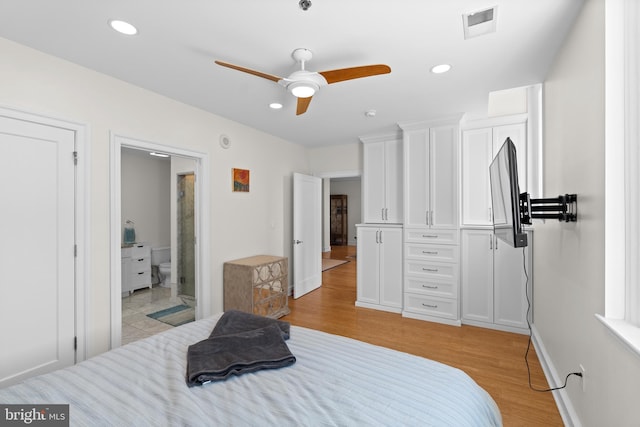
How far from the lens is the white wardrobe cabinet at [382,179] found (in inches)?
157

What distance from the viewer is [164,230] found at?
5.47 metres

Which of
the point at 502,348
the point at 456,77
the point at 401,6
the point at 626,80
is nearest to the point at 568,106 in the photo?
the point at 626,80

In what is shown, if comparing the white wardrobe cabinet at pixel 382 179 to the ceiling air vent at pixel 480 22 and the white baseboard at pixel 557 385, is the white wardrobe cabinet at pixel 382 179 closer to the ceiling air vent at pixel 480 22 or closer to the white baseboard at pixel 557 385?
the white baseboard at pixel 557 385

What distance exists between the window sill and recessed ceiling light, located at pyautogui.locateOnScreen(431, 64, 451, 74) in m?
1.92

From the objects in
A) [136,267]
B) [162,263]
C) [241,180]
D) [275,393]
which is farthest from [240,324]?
[162,263]

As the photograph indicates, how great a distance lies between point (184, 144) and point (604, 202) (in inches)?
132

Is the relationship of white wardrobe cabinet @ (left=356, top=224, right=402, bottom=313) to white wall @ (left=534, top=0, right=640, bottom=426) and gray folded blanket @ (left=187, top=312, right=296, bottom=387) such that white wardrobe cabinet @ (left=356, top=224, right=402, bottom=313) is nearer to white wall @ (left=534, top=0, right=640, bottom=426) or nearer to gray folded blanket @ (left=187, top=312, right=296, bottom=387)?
white wall @ (left=534, top=0, right=640, bottom=426)

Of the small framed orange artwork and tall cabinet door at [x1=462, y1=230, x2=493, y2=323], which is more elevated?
the small framed orange artwork

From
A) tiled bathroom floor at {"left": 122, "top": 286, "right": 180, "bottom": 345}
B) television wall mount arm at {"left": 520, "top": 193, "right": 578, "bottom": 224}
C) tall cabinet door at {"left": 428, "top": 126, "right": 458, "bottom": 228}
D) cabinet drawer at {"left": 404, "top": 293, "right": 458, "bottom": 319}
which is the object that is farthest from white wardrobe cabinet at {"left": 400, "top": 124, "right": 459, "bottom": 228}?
tiled bathroom floor at {"left": 122, "top": 286, "right": 180, "bottom": 345}

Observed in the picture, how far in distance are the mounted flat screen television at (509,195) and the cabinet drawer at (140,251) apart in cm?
505

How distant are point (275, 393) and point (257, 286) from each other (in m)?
2.27

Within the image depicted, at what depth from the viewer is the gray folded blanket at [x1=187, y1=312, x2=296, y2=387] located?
4.15 feet

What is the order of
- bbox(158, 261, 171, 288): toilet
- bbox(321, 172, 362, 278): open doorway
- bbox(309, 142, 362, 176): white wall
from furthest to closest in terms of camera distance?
bbox(321, 172, 362, 278): open doorway < bbox(158, 261, 171, 288): toilet < bbox(309, 142, 362, 176): white wall

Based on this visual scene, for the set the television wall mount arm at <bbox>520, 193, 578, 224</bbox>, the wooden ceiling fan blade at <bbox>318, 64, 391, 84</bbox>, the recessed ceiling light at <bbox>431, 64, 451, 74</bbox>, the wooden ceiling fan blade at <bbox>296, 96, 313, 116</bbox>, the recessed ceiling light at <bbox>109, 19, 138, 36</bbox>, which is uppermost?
the recessed ceiling light at <bbox>109, 19, 138, 36</bbox>
